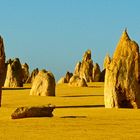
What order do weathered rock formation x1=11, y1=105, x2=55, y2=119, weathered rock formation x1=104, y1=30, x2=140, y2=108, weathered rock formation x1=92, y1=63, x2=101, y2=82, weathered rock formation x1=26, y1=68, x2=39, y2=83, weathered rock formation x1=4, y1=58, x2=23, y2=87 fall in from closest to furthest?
weathered rock formation x1=11, y1=105, x2=55, y2=119
weathered rock formation x1=104, y1=30, x2=140, y2=108
weathered rock formation x1=4, y1=58, x2=23, y2=87
weathered rock formation x1=92, y1=63, x2=101, y2=82
weathered rock formation x1=26, y1=68, x2=39, y2=83

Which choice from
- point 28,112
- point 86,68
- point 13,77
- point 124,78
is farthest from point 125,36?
point 86,68

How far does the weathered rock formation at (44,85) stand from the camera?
3178cm

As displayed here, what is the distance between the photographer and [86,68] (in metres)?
62.2

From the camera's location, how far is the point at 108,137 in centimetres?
1267

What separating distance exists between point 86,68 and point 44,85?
3024 cm

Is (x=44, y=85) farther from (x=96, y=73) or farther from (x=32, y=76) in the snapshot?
(x=32, y=76)

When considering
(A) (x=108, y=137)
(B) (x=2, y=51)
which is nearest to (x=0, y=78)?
(B) (x=2, y=51)

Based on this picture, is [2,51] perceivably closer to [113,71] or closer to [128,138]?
[113,71]

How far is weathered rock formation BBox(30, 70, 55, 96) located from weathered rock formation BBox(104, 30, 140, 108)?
9831 mm

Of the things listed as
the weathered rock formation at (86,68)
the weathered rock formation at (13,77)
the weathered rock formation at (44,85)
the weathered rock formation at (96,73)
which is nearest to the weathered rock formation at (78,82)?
the weathered rock formation at (13,77)

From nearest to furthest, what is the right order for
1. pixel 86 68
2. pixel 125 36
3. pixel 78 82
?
pixel 125 36, pixel 78 82, pixel 86 68

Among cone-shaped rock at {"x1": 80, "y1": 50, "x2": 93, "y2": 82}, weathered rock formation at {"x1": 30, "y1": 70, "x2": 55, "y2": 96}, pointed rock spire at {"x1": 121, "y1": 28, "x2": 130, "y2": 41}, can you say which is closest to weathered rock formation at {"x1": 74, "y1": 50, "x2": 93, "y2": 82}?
cone-shaped rock at {"x1": 80, "y1": 50, "x2": 93, "y2": 82}

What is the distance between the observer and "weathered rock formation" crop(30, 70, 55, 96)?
31.8 metres

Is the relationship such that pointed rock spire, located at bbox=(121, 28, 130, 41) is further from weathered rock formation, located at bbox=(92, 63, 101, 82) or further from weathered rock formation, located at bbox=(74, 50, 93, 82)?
weathered rock formation, located at bbox=(92, 63, 101, 82)
